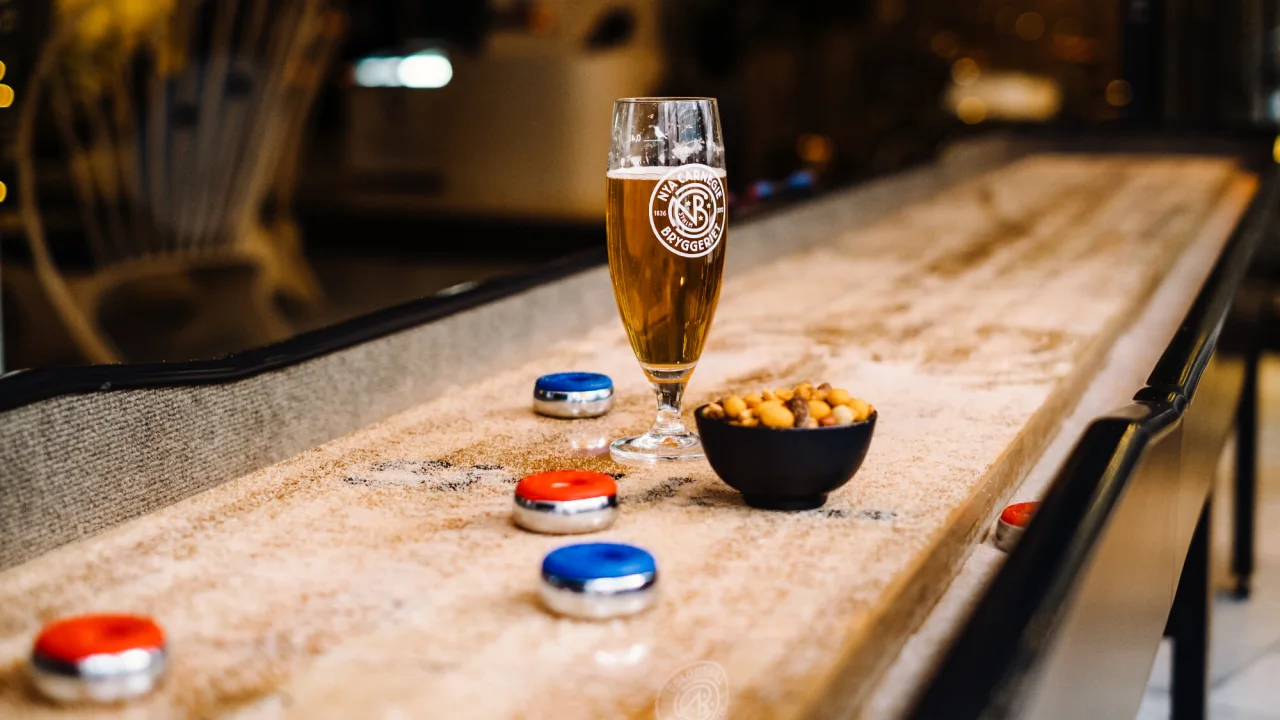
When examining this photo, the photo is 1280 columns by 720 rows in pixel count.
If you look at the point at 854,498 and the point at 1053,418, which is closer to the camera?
the point at 854,498

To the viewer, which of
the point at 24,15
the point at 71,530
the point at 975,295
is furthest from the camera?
the point at 24,15

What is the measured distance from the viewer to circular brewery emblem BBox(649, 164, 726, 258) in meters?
0.81

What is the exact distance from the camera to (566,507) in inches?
27.0

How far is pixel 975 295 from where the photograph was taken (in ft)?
4.92

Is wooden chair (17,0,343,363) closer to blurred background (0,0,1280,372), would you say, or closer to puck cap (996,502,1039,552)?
blurred background (0,0,1280,372)

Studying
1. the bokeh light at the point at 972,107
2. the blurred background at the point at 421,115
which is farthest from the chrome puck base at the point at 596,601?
the bokeh light at the point at 972,107

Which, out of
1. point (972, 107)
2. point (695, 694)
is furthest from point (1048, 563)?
point (972, 107)

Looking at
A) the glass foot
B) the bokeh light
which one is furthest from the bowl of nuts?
the bokeh light

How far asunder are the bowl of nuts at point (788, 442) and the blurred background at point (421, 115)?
1.36 metres

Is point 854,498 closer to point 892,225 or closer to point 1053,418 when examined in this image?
point 1053,418

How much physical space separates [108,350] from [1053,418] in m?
3.12

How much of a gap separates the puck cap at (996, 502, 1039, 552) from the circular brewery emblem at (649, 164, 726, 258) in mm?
237

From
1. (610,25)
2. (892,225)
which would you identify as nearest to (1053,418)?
(892,225)

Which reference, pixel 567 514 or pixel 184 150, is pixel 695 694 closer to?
pixel 567 514
